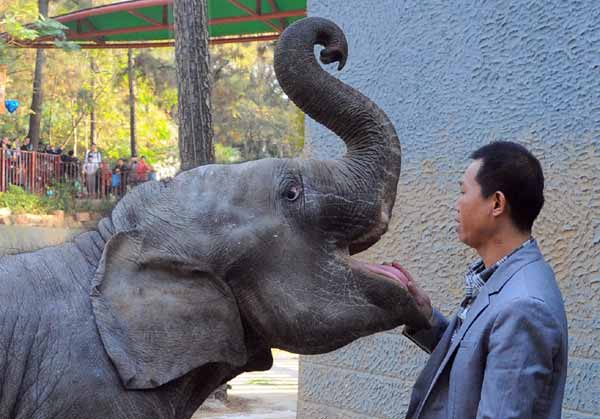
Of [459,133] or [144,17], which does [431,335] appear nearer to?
[459,133]

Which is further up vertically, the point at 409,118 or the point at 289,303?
the point at 409,118

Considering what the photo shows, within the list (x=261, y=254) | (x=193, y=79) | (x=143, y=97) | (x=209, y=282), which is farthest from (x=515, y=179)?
(x=143, y=97)

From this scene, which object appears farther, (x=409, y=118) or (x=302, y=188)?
(x=409, y=118)

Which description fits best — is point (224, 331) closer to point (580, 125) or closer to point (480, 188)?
point (480, 188)

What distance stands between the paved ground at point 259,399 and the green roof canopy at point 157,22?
Result: 18.8ft

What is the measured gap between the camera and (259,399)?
10117mm

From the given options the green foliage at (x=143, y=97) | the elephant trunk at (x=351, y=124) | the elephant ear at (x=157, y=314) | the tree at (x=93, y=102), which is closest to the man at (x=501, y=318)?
the elephant trunk at (x=351, y=124)

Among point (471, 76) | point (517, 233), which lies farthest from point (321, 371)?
point (517, 233)

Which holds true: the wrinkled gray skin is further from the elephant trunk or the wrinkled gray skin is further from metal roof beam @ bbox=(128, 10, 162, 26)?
metal roof beam @ bbox=(128, 10, 162, 26)

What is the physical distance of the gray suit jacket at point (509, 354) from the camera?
7.35ft

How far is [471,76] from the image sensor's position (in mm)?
4945

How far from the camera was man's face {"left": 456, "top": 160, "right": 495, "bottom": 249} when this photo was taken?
2.55m

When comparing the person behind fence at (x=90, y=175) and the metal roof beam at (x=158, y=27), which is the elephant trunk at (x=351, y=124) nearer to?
the metal roof beam at (x=158, y=27)

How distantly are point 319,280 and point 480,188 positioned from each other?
61 cm
